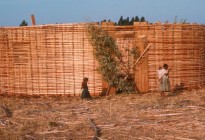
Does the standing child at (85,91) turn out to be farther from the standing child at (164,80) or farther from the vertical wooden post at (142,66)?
the standing child at (164,80)

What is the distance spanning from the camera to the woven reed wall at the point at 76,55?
16.0 metres

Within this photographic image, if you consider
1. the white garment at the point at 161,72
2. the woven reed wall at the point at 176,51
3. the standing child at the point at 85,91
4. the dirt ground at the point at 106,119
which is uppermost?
the woven reed wall at the point at 176,51

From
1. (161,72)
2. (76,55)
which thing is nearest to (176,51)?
(161,72)

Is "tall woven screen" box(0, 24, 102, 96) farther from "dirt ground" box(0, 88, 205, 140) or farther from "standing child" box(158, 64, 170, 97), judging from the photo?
"standing child" box(158, 64, 170, 97)

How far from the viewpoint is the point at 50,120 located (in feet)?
35.6

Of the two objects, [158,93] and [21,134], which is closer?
[21,134]

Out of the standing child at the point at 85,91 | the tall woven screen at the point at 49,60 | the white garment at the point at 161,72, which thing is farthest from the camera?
the tall woven screen at the point at 49,60

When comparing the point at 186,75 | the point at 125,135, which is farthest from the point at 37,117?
the point at 186,75

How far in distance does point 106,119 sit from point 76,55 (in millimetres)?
5484

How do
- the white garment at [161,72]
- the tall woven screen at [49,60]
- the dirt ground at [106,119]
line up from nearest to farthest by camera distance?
1. the dirt ground at [106,119]
2. the white garment at [161,72]
3. the tall woven screen at [49,60]

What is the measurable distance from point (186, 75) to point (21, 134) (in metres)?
8.68

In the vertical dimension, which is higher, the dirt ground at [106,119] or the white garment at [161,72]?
the white garment at [161,72]

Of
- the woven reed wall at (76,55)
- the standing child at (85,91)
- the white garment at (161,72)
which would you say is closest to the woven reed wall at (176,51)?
the woven reed wall at (76,55)

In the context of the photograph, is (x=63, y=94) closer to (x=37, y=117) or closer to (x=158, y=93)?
(x=158, y=93)
